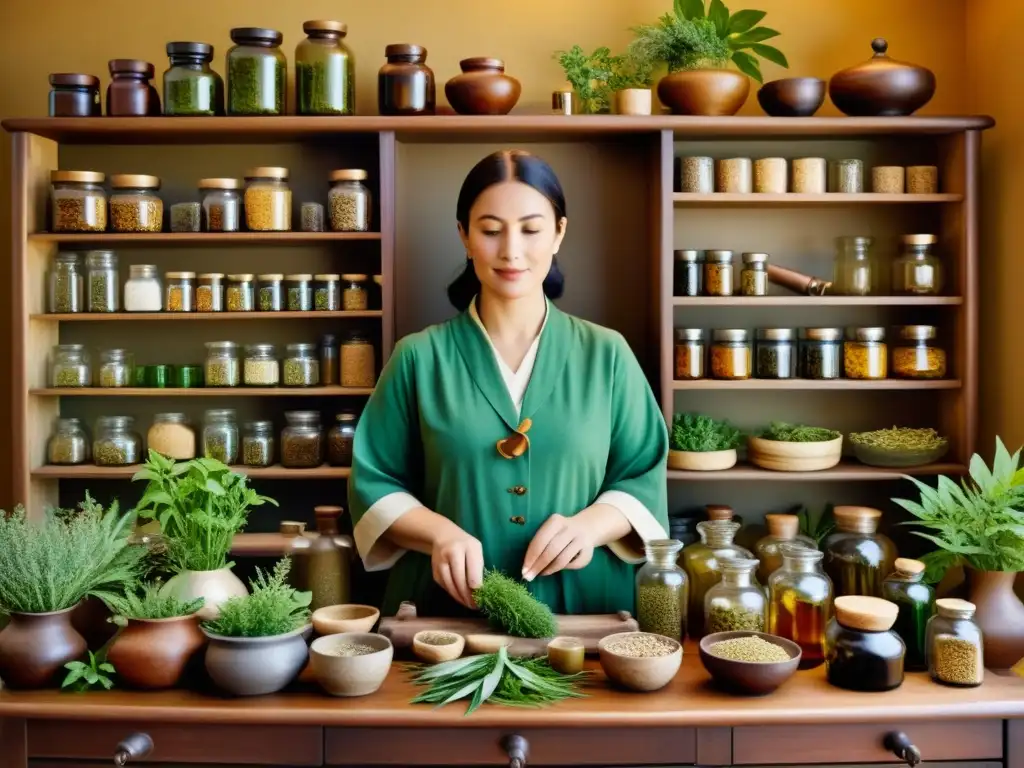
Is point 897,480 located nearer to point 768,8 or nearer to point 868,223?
point 868,223

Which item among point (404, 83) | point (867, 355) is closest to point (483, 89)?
point (404, 83)

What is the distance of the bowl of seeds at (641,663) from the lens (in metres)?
1.60

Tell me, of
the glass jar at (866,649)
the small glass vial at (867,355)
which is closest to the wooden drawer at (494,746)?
the glass jar at (866,649)

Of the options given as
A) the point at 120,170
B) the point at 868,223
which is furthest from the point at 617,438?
the point at 120,170

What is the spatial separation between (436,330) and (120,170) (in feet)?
5.51

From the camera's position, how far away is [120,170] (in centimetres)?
333

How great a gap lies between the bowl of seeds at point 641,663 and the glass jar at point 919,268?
1926 mm

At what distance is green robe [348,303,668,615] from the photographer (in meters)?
2.14

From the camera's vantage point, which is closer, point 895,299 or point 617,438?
point 617,438

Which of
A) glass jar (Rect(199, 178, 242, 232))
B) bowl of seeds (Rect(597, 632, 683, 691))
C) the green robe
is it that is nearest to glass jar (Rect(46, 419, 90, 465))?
glass jar (Rect(199, 178, 242, 232))

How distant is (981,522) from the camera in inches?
73.6

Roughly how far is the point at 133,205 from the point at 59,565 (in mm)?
1699

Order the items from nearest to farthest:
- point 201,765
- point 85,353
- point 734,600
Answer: point 201,765 < point 734,600 < point 85,353

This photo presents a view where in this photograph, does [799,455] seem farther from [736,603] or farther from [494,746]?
[494,746]
